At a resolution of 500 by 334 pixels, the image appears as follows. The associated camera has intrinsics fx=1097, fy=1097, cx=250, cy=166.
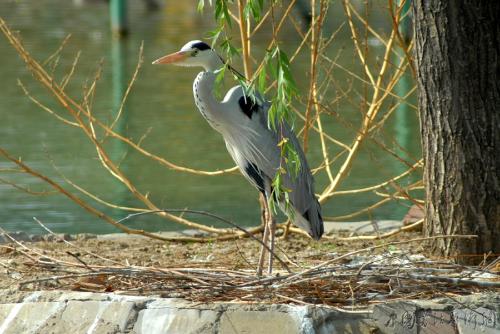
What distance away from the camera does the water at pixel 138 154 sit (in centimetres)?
880

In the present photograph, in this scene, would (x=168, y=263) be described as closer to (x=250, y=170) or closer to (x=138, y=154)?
(x=250, y=170)

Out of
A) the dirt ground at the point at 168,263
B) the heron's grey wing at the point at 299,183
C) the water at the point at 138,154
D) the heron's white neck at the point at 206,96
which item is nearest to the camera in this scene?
the dirt ground at the point at 168,263

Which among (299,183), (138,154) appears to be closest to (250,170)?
(299,183)

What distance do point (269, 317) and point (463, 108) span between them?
62.8 inches

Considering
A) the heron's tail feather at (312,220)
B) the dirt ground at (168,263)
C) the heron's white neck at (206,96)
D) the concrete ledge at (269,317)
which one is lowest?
the concrete ledge at (269,317)

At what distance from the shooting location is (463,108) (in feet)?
18.1

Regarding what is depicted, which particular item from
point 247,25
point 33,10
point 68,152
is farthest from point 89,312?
point 33,10

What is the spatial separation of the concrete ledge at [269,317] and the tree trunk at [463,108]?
2.91 feet

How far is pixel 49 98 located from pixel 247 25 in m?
6.77

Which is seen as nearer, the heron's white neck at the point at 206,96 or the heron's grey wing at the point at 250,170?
the heron's white neck at the point at 206,96

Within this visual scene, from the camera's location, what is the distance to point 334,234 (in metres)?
7.46

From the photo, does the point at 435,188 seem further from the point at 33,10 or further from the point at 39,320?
the point at 33,10

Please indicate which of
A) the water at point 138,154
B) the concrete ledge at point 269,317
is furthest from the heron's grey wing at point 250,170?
the concrete ledge at point 269,317

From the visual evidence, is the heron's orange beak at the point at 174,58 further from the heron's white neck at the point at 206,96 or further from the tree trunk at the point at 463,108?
the tree trunk at the point at 463,108
